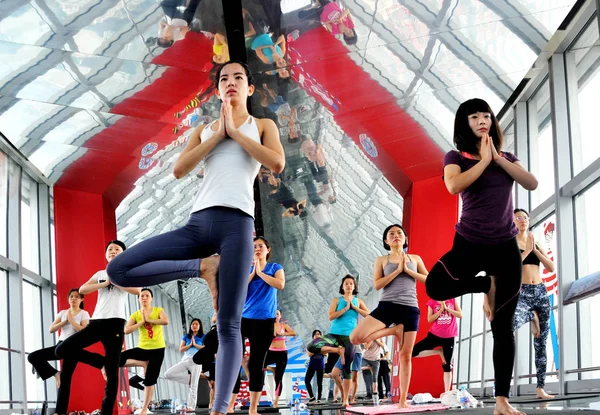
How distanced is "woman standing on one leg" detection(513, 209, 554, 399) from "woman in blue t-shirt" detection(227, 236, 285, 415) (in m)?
2.74

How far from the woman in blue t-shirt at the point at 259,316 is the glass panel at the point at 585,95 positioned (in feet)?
16.3

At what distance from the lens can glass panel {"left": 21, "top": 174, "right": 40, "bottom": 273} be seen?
47.6 feet

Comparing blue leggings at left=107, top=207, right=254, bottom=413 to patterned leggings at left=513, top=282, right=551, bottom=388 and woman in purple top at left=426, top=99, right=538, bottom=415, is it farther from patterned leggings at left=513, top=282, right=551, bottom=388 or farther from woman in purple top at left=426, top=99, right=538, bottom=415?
patterned leggings at left=513, top=282, right=551, bottom=388

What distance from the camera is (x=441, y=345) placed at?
9.79 meters

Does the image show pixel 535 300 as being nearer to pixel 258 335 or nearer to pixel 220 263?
pixel 258 335

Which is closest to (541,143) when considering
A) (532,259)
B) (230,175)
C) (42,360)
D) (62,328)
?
(532,259)

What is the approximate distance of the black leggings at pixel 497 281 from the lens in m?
3.57

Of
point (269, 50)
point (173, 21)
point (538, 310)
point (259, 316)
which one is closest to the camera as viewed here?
point (259, 316)

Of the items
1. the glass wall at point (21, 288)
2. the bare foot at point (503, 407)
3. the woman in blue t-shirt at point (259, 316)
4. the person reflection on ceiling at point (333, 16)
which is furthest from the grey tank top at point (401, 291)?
the glass wall at point (21, 288)

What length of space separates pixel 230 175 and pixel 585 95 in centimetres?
762

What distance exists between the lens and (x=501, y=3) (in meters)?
8.81

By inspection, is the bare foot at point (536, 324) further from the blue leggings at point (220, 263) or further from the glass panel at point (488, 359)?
the glass panel at point (488, 359)

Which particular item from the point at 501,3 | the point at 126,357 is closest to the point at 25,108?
the point at 126,357

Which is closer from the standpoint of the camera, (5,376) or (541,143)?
(541,143)
